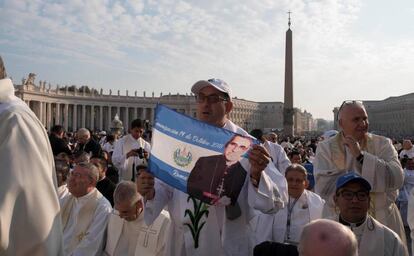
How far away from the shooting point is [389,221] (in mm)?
4754

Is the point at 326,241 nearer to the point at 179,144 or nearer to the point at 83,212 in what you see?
the point at 179,144

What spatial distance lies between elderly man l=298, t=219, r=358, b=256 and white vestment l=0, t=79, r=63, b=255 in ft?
4.51

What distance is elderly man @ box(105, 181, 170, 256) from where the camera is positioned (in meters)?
5.19

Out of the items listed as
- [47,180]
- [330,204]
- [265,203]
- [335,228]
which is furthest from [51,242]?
[330,204]

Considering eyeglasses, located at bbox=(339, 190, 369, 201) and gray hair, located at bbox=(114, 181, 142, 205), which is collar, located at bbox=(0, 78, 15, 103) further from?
gray hair, located at bbox=(114, 181, 142, 205)

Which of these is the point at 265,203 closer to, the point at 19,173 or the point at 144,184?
the point at 144,184

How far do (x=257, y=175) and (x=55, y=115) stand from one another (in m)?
95.3

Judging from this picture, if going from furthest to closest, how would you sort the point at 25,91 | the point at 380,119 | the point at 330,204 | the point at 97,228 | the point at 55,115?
the point at 380,119 → the point at 55,115 → the point at 25,91 → the point at 97,228 → the point at 330,204

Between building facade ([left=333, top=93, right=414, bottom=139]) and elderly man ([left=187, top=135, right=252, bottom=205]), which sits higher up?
building facade ([left=333, top=93, right=414, bottom=139])

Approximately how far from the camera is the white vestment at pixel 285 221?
5.73 m

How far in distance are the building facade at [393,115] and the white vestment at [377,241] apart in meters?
124

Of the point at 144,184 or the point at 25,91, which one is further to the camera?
the point at 25,91

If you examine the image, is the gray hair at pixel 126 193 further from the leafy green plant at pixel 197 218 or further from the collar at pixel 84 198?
the leafy green plant at pixel 197 218

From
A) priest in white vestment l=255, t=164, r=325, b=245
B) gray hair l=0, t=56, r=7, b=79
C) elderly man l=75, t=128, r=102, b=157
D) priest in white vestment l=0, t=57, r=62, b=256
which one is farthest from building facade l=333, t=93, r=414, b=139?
priest in white vestment l=0, t=57, r=62, b=256
